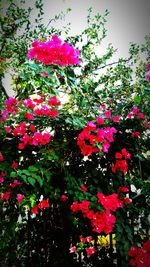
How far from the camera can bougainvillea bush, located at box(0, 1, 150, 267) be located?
2.81 metres

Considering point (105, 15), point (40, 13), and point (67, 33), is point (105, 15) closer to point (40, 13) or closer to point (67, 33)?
point (67, 33)

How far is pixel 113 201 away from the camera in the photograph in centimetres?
274

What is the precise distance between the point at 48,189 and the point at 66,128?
719 mm

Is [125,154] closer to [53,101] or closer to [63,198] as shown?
[63,198]

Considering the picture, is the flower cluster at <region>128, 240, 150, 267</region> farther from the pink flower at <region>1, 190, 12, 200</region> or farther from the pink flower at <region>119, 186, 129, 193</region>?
the pink flower at <region>1, 190, 12, 200</region>

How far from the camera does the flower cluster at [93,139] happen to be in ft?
9.34

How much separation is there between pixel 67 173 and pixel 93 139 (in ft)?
1.54

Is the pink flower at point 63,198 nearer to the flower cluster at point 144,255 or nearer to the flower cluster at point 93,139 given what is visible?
the flower cluster at point 93,139

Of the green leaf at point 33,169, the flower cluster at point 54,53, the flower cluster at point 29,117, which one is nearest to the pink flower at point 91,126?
the flower cluster at point 29,117

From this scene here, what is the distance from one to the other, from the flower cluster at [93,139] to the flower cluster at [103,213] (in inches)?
18.4

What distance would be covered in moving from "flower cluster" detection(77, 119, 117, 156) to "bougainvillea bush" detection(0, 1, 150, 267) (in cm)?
1

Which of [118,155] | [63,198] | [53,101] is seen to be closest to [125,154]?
[118,155]

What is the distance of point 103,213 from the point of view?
2.71 m

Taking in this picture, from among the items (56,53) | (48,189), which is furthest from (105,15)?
(48,189)
